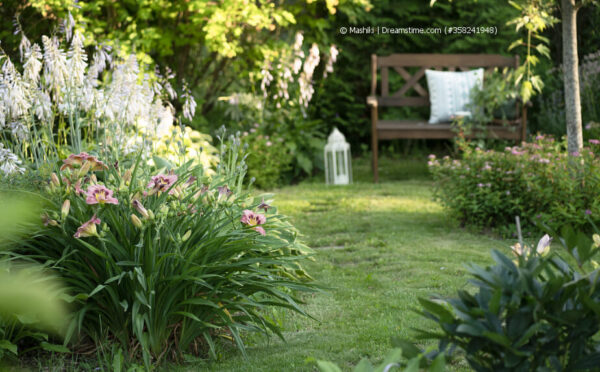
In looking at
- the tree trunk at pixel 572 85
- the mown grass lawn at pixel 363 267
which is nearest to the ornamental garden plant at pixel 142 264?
the mown grass lawn at pixel 363 267

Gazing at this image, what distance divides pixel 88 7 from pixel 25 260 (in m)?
3.95

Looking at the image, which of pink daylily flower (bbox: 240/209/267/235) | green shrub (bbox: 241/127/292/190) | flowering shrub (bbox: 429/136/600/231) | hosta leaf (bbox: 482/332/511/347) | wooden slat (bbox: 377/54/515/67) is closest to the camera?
hosta leaf (bbox: 482/332/511/347)

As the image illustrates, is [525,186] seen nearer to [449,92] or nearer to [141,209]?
[449,92]

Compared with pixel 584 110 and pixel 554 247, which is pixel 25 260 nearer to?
pixel 554 247

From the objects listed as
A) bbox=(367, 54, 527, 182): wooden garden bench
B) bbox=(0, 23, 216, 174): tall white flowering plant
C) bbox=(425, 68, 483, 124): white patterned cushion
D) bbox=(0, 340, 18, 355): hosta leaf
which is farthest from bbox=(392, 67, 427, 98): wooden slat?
bbox=(0, 340, 18, 355): hosta leaf

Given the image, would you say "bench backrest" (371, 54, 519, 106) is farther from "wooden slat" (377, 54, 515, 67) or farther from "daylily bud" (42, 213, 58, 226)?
"daylily bud" (42, 213, 58, 226)

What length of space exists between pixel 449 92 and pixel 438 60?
0.57 m

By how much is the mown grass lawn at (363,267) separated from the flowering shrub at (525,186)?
0.21 m

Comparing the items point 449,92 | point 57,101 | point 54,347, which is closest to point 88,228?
point 54,347

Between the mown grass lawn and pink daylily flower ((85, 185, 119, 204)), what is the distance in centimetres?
62

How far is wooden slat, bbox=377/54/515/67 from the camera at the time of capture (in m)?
6.92

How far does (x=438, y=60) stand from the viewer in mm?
7004

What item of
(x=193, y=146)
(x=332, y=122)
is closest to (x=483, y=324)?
(x=193, y=146)

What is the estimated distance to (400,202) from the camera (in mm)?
5367
